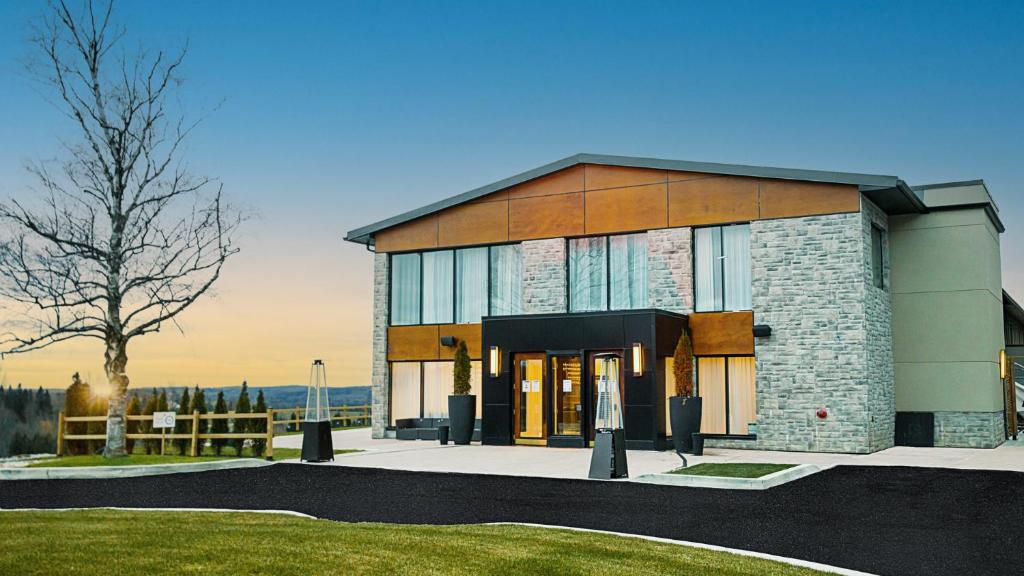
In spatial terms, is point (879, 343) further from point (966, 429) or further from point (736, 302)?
point (736, 302)

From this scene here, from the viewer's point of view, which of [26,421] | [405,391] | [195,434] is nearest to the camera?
[195,434]

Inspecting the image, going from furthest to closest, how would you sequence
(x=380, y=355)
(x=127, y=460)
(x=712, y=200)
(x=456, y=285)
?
(x=380, y=355) → (x=456, y=285) → (x=712, y=200) → (x=127, y=460)

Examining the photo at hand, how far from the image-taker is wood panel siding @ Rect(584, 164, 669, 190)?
22531mm

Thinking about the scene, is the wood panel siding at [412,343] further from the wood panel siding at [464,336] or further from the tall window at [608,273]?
the tall window at [608,273]

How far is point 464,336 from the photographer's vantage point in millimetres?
24875

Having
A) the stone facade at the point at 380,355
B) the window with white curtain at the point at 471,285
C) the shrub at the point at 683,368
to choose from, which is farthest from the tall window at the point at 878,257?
the stone facade at the point at 380,355

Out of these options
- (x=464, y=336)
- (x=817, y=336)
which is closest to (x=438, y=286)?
(x=464, y=336)

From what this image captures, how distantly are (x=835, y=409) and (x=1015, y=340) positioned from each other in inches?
618

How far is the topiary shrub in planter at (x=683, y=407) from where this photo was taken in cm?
1977

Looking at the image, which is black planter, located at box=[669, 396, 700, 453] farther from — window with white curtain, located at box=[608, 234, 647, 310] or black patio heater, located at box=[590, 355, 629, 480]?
black patio heater, located at box=[590, 355, 629, 480]

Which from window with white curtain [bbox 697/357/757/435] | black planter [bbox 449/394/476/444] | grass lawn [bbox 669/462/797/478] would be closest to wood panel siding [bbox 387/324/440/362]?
black planter [bbox 449/394/476/444]

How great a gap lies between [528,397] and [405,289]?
5.90 meters

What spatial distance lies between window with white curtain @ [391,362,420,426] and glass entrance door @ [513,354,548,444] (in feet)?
14.8

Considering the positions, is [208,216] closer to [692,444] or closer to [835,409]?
[692,444]
